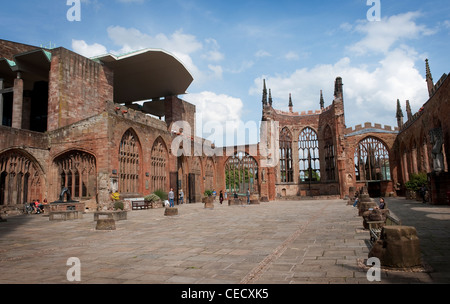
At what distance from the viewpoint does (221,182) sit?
38156mm

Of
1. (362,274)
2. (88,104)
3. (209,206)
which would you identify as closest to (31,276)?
(362,274)

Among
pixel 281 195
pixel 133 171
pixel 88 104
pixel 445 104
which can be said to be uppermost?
pixel 88 104

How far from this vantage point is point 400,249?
4.35m

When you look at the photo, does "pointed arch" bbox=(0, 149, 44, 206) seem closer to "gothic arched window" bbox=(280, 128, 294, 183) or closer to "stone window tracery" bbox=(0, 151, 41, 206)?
"stone window tracery" bbox=(0, 151, 41, 206)

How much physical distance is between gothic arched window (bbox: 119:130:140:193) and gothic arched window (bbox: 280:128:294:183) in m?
22.5

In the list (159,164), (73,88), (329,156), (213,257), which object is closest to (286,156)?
(329,156)

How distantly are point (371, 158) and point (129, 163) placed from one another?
29.5m

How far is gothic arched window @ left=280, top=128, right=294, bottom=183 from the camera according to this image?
40.4 meters

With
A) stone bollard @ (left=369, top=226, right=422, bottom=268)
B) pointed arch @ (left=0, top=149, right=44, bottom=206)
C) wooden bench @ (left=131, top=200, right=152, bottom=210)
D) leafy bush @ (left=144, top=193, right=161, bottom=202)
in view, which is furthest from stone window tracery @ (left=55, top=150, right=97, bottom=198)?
stone bollard @ (left=369, top=226, right=422, bottom=268)

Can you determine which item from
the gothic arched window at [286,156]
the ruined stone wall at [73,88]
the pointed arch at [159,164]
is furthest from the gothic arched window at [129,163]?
the gothic arched window at [286,156]

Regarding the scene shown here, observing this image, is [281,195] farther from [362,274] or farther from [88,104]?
[362,274]

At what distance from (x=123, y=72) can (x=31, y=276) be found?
27.4 metres

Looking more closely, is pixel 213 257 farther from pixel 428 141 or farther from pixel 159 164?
pixel 428 141

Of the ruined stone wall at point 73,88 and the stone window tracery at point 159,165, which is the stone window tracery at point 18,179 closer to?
the ruined stone wall at point 73,88
